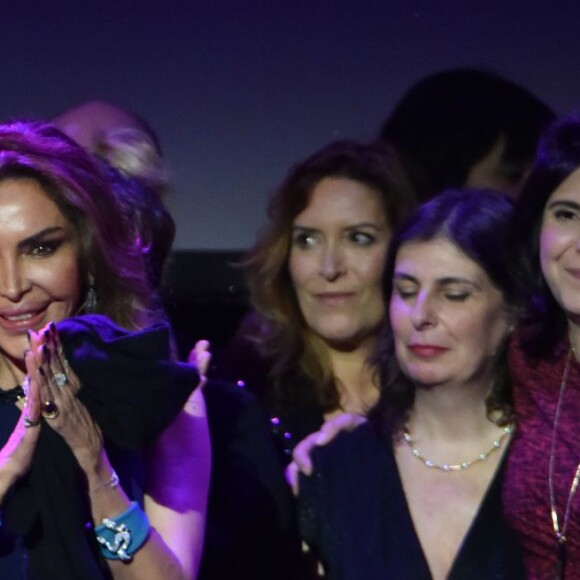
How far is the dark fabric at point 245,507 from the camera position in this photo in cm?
251

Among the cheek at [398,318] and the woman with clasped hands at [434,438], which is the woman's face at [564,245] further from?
the cheek at [398,318]

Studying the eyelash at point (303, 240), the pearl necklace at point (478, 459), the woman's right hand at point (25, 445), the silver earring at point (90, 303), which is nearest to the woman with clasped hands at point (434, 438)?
the pearl necklace at point (478, 459)

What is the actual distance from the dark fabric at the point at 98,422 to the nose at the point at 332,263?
0.74 metres

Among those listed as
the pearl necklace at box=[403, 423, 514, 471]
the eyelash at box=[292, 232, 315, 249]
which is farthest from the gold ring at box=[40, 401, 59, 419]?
the eyelash at box=[292, 232, 315, 249]

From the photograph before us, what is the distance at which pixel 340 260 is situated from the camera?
9.50ft

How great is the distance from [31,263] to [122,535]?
0.45m

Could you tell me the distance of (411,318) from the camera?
252 centimetres

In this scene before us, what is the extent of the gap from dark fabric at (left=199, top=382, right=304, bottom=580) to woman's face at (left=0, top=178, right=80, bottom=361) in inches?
15.5

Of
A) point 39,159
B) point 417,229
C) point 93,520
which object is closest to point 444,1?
point 417,229

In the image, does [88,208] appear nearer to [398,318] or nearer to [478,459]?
[398,318]

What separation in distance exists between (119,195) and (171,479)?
1.94 feet

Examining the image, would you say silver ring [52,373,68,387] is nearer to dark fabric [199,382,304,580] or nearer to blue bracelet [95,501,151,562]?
blue bracelet [95,501,151,562]

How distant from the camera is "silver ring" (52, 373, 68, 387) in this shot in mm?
2109

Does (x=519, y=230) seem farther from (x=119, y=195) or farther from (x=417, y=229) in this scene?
(x=119, y=195)
